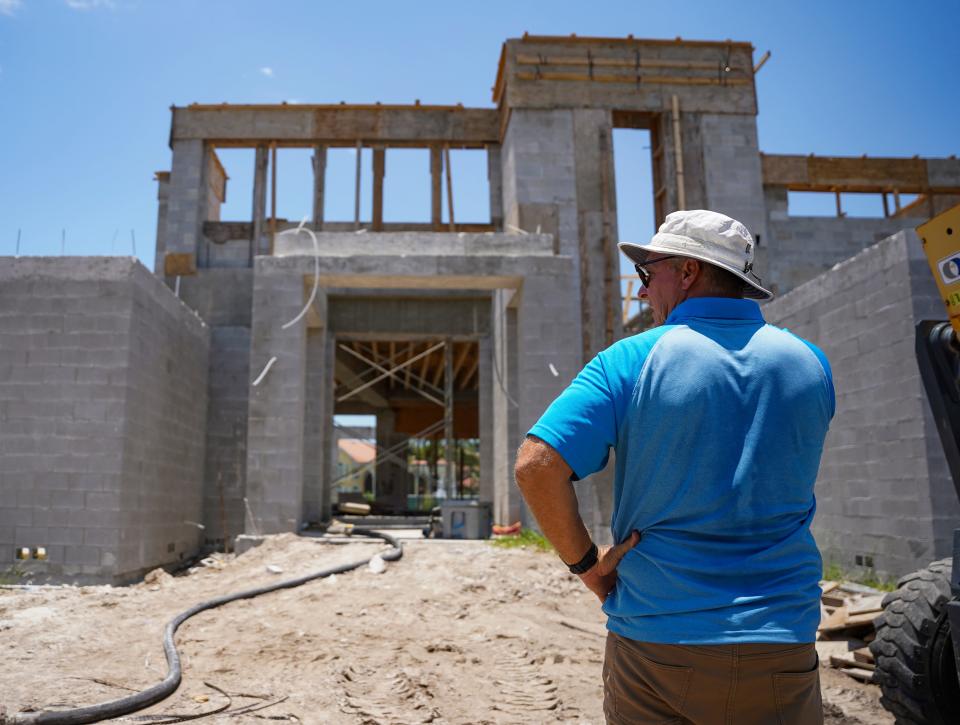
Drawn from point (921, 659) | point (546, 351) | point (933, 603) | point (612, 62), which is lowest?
point (921, 659)

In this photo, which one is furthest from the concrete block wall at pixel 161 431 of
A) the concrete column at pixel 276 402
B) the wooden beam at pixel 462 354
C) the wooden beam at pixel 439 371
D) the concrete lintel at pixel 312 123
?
the wooden beam at pixel 439 371

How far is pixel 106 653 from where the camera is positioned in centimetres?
520

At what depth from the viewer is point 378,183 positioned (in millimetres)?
17734

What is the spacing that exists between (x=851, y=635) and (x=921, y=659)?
3.07 m

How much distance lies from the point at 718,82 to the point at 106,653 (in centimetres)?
1722

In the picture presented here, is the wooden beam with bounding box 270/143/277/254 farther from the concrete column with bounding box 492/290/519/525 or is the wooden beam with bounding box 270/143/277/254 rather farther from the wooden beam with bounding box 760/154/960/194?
the wooden beam with bounding box 760/154/960/194

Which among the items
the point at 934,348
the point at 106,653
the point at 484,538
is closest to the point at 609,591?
the point at 934,348

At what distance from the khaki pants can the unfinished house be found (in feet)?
33.0

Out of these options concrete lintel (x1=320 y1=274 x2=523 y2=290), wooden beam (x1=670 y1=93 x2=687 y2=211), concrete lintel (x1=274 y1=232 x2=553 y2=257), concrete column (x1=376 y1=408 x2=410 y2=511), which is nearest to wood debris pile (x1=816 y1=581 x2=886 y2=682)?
concrete lintel (x1=320 y1=274 x2=523 y2=290)

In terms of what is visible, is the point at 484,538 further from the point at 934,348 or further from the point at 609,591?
the point at 609,591

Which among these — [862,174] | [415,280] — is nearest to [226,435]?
[415,280]

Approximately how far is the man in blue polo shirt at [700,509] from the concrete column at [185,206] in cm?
1663

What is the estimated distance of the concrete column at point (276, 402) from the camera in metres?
10.9

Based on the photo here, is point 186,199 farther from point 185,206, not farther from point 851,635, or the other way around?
point 851,635
